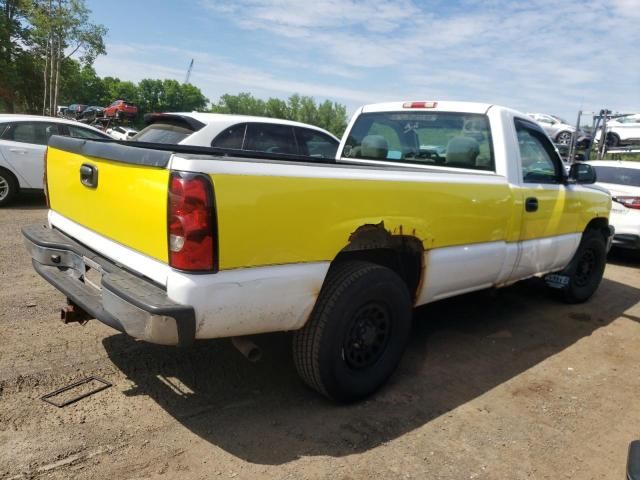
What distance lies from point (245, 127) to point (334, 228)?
4.79 meters

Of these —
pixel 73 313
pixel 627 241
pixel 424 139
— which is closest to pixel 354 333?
pixel 73 313

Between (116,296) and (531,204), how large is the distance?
3.31 metres

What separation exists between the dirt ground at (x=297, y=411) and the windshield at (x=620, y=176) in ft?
14.6

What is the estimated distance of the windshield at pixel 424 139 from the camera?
424 centimetres

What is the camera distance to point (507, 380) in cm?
374

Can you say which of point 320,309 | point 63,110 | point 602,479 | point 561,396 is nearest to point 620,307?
point 561,396

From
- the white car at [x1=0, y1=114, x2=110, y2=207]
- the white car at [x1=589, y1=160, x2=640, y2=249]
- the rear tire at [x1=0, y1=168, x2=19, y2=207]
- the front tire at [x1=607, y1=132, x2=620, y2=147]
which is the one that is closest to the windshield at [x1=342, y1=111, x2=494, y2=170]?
the white car at [x1=589, y1=160, x2=640, y2=249]

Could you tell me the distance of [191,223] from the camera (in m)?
2.28

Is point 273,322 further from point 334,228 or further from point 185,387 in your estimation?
point 185,387

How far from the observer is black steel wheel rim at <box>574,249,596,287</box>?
18.4 ft

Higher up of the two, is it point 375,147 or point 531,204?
point 375,147

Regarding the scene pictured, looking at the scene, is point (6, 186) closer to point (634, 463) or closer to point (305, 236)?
point (305, 236)

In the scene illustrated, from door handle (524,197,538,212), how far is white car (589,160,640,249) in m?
4.29

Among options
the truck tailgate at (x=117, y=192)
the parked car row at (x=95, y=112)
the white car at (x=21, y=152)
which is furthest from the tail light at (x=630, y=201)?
the parked car row at (x=95, y=112)
